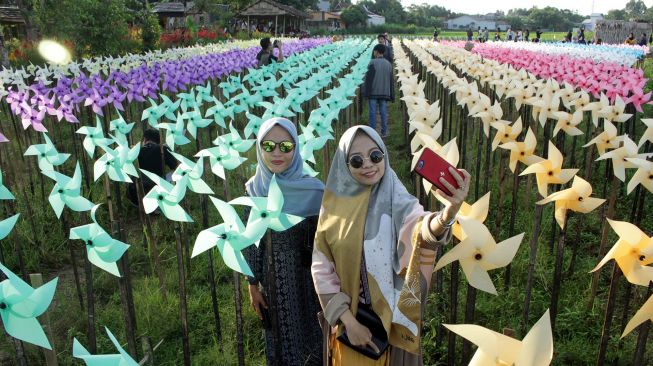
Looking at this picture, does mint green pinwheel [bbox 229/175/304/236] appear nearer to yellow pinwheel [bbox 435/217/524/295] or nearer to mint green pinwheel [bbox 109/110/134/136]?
yellow pinwheel [bbox 435/217/524/295]

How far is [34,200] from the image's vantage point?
5812 millimetres

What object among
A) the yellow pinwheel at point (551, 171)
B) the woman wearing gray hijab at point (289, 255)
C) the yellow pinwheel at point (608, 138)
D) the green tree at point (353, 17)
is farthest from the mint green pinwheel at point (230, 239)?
the green tree at point (353, 17)

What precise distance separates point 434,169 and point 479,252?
481 millimetres

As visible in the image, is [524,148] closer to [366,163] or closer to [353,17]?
[366,163]

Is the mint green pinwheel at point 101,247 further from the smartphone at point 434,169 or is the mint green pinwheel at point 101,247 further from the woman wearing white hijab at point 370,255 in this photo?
the smartphone at point 434,169

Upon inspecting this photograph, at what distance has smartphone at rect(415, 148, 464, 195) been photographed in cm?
174

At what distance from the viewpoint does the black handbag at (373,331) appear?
86.3 inches

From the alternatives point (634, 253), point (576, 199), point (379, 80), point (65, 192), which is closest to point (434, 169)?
point (634, 253)

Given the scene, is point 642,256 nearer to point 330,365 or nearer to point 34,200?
point 330,365

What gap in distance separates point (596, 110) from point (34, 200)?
6.07m

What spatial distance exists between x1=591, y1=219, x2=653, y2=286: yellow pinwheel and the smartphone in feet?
2.71

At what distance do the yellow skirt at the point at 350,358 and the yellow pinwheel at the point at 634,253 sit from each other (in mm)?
1029

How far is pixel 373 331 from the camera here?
221 cm

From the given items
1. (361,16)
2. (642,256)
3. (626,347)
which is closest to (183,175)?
(642,256)
